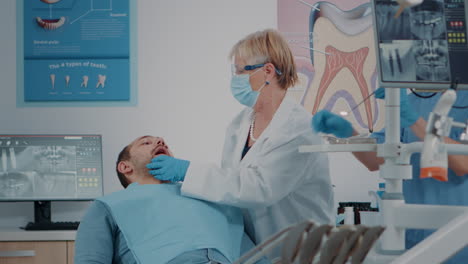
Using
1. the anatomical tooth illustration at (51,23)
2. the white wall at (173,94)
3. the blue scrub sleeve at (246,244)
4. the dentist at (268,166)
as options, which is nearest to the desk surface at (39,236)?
the white wall at (173,94)

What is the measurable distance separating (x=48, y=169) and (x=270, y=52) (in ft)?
5.15

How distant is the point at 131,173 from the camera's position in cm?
228

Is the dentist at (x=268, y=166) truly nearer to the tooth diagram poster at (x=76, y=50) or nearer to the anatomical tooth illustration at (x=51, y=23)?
the tooth diagram poster at (x=76, y=50)

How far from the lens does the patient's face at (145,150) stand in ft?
7.47

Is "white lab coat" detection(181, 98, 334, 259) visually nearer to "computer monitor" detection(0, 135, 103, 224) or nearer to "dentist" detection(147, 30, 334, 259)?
"dentist" detection(147, 30, 334, 259)

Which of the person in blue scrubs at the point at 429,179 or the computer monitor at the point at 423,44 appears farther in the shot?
the person in blue scrubs at the point at 429,179

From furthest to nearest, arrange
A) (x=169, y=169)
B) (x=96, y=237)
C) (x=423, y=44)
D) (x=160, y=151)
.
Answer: (x=160, y=151) → (x=169, y=169) → (x=96, y=237) → (x=423, y=44)

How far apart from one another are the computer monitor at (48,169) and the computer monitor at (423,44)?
220cm

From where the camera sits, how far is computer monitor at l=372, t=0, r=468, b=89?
126 centimetres

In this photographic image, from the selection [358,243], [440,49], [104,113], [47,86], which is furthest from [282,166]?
[47,86]

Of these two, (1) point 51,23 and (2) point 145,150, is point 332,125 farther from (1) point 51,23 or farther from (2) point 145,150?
(1) point 51,23

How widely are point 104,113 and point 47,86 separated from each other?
367 mm

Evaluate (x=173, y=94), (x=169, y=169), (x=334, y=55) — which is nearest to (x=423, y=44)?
(x=169, y=169)

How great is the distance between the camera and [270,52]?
2.20 m
